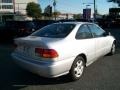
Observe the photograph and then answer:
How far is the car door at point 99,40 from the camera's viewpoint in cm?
782

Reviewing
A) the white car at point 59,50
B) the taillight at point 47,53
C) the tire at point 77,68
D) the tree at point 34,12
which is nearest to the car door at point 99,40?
the white car at point 59,50

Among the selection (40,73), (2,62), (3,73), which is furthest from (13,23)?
(40,73)

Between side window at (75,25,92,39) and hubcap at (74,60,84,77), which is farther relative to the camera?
side window at (75,25,92,39)

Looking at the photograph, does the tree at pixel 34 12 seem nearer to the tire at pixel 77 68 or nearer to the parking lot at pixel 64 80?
the parking lot at pixel 64 80

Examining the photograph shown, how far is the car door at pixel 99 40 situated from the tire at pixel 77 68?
43.3 inches

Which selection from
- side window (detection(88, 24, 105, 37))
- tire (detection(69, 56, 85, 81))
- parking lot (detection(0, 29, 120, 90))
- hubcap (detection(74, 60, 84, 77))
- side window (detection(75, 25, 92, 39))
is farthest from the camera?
side window (detection(88, 24, 105, 37))

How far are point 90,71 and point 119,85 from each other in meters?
1.47

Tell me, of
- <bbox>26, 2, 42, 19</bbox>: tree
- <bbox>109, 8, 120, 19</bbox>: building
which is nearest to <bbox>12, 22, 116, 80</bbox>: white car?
<bbox>109, 8, 120, 19</bbox>: building

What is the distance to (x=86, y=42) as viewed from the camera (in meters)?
7.12

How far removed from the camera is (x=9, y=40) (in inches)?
629

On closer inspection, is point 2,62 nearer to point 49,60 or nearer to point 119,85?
point 49,60

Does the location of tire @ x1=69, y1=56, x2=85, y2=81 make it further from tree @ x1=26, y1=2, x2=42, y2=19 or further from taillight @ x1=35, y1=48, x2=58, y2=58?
tree @ x1=26, y1=2, x2=42, y2=19

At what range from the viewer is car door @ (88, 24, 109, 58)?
7.82 meters

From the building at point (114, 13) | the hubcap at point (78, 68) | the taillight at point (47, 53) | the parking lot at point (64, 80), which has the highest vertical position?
the building at point (114, 13)
